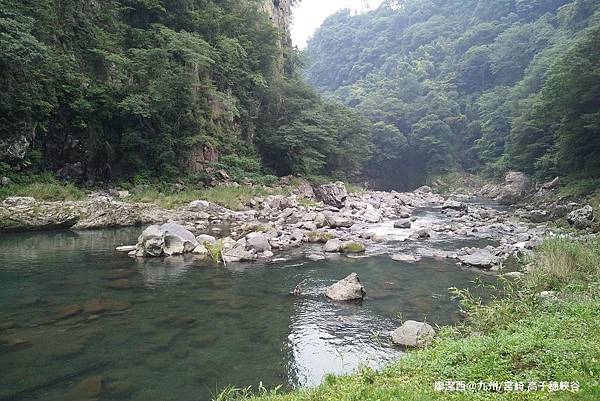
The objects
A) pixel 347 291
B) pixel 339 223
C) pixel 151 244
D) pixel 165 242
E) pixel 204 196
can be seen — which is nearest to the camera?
pixel 347 291

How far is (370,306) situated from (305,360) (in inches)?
112

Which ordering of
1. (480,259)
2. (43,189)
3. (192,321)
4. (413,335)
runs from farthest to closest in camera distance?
(43,189), (480,259), (192,321), (413,335)

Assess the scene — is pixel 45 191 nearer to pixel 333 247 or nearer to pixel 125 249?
pixel 125 249

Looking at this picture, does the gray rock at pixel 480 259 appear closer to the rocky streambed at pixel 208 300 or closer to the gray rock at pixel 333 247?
the rocky streambed at pixel 208 300

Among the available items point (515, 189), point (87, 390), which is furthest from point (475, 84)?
point (87, 390)

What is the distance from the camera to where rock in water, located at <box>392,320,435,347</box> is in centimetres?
624

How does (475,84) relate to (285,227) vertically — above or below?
above

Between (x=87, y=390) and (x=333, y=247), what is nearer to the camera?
(x=87, y=390)

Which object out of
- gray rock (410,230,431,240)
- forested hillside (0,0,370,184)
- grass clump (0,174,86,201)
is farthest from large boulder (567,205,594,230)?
grass clump (0,174,86,201)

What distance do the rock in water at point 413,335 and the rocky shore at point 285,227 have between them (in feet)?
19.4

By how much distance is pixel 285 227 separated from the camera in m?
A: 18.3

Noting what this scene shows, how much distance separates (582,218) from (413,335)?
562 inches

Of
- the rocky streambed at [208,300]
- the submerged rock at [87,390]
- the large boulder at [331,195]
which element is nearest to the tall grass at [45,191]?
the rocky streambed at [208,300]

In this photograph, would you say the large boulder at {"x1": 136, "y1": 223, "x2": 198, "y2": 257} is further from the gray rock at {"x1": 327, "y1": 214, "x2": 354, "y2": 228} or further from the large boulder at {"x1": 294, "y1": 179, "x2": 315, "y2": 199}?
the large boulder at {"x1": 294, "y1": 179, "x2": 315, "y2": 199}
